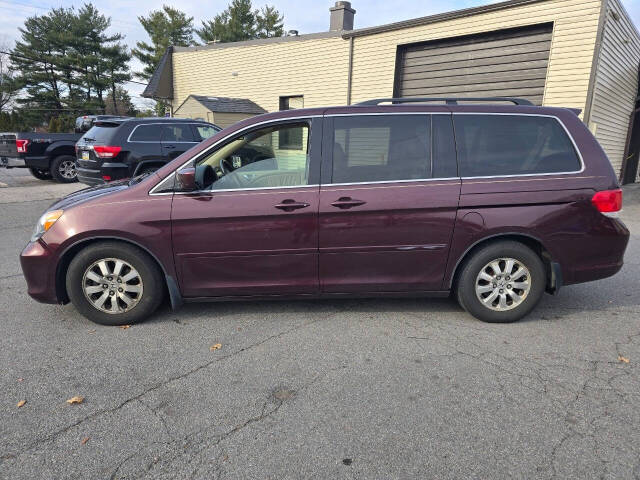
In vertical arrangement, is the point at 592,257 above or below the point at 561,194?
below

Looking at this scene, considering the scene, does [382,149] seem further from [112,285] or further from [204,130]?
[204,130]

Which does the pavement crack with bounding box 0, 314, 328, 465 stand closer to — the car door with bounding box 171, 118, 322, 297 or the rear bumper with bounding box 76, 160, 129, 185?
the car door with bounding box 171, 118, 322, 297

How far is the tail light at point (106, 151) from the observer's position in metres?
8.24

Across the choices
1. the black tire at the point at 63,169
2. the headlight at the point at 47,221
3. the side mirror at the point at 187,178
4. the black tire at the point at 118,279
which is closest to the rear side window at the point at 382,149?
the side mirror at the point at 187,178

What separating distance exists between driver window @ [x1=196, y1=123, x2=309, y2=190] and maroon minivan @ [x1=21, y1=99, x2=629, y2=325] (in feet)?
0.04

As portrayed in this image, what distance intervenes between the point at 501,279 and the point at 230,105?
51.1ft

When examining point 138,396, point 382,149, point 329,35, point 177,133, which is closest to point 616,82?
point 329,35

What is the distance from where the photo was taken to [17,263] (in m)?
5.46

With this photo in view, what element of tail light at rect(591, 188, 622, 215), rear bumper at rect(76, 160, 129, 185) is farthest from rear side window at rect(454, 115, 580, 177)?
rear bumper at rect(76, 160, 129, 185)

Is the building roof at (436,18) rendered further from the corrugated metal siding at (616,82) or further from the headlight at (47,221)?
the headlight at (47,221)

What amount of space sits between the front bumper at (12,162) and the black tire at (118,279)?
11294 mm

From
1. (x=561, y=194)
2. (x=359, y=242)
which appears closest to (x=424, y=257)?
(x=359, y=242)

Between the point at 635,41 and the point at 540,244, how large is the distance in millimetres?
12157

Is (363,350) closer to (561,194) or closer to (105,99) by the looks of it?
(561,194)
